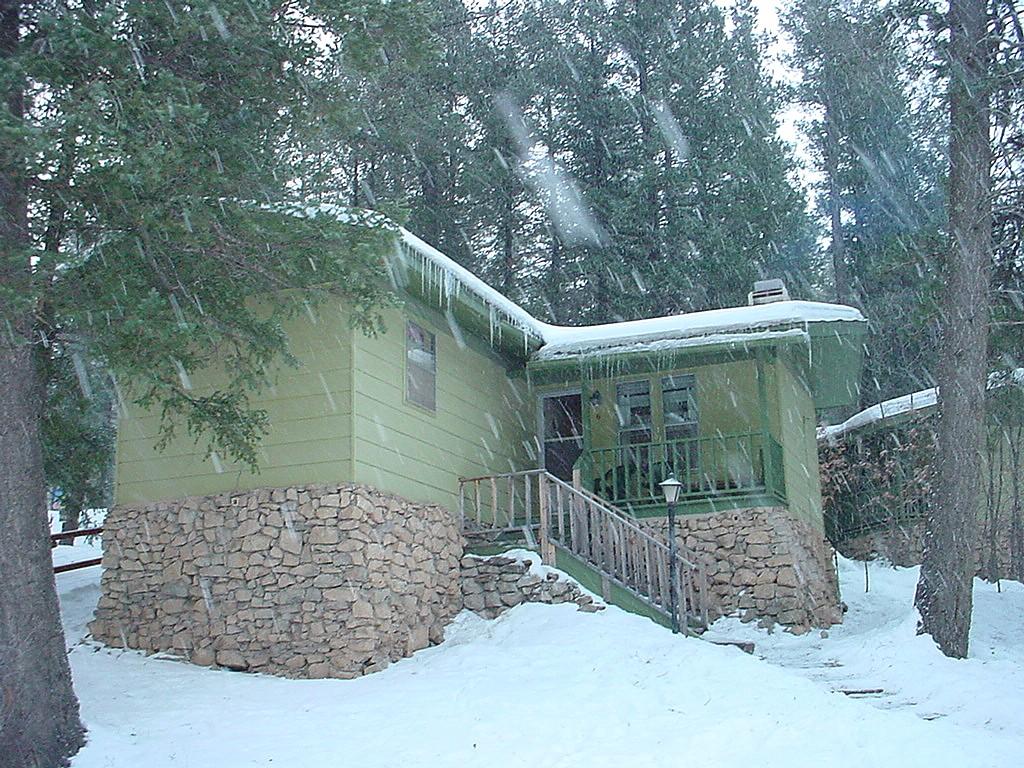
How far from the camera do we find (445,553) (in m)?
10.8

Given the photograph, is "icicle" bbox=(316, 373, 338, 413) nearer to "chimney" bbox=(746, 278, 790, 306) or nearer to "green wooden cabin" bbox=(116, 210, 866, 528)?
"green wooden cabin" bbox=(116, 210, 866, 528)

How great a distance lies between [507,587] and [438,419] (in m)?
1.95

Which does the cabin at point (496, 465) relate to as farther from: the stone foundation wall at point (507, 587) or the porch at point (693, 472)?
the stone foundation wall at point (507, 587)

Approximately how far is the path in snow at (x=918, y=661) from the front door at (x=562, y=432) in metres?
3.53

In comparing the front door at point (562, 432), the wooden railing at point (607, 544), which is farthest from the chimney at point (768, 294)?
the wooden railing at point (607, 544)

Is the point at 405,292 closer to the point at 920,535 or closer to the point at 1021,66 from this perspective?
the point at 1021,66

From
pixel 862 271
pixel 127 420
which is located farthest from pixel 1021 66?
pixel 862 271

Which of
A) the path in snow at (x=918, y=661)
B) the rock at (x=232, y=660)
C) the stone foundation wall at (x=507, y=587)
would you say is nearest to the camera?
the path in snow at (x=918, y=661)

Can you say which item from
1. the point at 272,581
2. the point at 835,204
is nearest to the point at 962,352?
the point at 272,581

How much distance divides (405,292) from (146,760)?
5.33 metres

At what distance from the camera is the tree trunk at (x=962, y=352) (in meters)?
9.88

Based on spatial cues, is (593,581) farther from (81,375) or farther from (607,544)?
(81,375)

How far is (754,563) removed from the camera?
12250 mm

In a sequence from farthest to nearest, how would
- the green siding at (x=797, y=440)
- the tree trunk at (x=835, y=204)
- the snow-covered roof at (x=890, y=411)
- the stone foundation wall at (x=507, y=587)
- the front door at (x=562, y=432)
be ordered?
the tree trunk at (x=835, y=204), the snow-covered roof at (x=890, y=411), the front door at (x=562, y=432), the green siding at (x=797, y=440), the stone foundation wall at (x=507, y=587)
